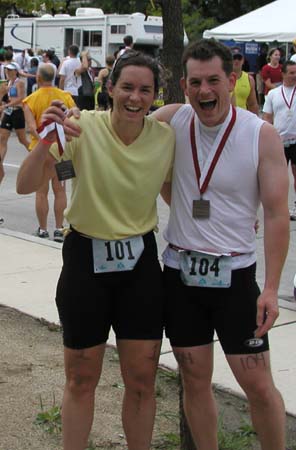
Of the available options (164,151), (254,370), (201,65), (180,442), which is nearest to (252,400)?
(254,370)

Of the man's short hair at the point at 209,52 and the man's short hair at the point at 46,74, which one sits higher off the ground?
the man's short hair at the point at 209,52

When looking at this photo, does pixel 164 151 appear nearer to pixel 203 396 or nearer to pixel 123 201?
pixel 123 201

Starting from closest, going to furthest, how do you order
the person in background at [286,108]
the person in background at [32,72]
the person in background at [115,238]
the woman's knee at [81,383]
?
the person in background at [115,238]
the woman's knee at [81,383]
the person in background at [286,108]
the person in background at [32,72]

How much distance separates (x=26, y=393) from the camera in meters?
4.57

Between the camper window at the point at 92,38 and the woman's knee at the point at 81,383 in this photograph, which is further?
the camper window at the point at 92,38

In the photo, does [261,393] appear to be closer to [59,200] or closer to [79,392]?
[79,392]

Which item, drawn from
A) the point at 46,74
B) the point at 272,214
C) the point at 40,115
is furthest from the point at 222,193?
the point at 46,74

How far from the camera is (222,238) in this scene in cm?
324

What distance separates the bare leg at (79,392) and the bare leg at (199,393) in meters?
0.34

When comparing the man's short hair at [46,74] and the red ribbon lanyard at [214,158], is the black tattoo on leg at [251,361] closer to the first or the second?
the red ribbon lanyard at [214,158]

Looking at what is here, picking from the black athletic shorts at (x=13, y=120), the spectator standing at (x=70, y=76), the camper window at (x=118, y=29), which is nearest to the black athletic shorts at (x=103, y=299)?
the black athletic shorts at (x=13, y=120)

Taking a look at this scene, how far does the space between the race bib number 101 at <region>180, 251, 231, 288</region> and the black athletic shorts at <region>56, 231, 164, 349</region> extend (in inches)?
5.7

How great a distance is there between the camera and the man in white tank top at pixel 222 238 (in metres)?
3.17

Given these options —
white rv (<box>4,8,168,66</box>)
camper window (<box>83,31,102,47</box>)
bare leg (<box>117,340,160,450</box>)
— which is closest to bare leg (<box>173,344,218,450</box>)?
bare leg (<box>117,340,160,450</box>)
